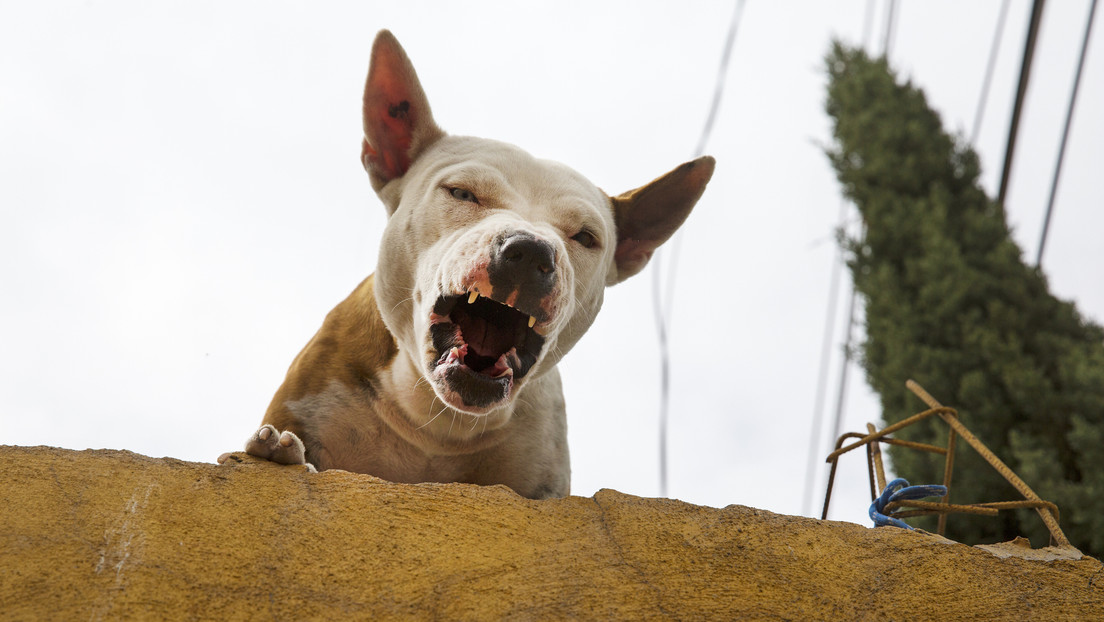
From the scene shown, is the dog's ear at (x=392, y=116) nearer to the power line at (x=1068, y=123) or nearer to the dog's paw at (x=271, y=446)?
the dog's paw at (x=271, y=446)

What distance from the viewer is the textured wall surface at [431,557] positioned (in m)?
1.71

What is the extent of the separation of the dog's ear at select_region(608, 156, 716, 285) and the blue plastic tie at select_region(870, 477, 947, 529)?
148cm

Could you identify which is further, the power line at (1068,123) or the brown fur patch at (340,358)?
the power line at (1068,123)

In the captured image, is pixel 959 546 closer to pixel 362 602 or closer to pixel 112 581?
pixel 362 602

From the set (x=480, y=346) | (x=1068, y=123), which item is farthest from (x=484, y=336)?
(x=1068, y=123)

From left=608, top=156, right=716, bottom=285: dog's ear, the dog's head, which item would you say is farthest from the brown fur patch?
left=608, top=156, right=716, bottom=285: dog's ear

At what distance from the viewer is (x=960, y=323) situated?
6613mm

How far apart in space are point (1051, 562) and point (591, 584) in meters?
1.04

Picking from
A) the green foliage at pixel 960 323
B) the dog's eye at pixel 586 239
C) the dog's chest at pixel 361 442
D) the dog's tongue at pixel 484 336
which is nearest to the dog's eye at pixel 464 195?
the dog's eye at pixel 586 239

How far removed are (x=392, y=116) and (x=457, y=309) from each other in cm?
111

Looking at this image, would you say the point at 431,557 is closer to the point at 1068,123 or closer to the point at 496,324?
the point at 496,324

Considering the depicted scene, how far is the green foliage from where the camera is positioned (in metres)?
5.68

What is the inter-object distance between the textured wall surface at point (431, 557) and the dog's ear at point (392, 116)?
6.04ft

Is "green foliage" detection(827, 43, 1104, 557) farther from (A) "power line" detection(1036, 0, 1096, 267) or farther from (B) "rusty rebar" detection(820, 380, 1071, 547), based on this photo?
(B) "rusty rebar" detection(820, 380, 1071, 547)
